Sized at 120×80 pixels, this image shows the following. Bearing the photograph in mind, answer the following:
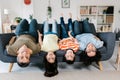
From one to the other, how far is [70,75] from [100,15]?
148 inches

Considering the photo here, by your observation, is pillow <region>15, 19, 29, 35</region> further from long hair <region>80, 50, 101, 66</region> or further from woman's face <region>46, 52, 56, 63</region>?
long hair <region>80, 50, 101, 66</region>

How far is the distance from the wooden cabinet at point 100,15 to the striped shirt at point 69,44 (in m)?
2.95

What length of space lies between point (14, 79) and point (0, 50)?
0.61 metres

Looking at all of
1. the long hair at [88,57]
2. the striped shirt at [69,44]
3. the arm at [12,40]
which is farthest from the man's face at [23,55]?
the long hair at [88,57]

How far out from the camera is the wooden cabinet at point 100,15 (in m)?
6.08

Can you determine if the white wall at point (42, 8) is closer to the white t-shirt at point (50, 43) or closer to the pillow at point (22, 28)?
the pillow at point (22, 28)

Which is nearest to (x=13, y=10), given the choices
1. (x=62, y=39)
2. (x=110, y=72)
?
(x=62, y=39)

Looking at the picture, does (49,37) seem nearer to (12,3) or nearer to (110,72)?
(110,72)

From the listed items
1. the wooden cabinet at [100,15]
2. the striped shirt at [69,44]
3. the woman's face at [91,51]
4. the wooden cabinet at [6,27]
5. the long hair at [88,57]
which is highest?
the wooden cabinet at [100,15]

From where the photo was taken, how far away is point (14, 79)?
9.05ft

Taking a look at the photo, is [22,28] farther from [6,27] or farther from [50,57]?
[6,27]

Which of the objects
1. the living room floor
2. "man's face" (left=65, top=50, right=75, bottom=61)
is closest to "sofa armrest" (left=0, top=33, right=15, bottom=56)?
the living room floor

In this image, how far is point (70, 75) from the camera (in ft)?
9.53

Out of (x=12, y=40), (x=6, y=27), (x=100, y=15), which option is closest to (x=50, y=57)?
(x=12, y=40)
